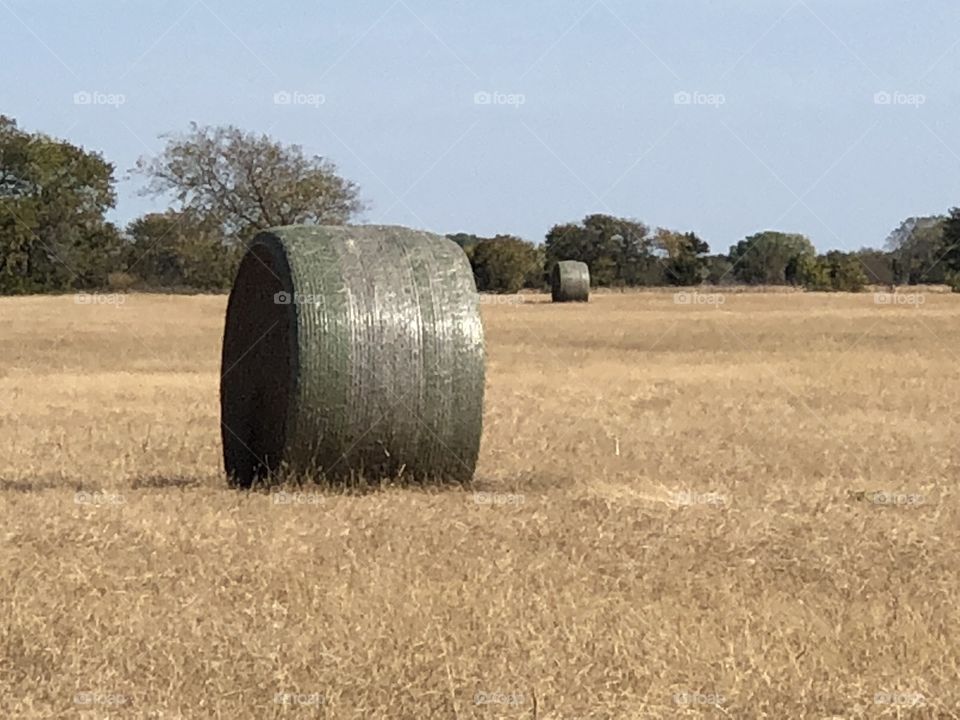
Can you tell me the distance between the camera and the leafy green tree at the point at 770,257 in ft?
314

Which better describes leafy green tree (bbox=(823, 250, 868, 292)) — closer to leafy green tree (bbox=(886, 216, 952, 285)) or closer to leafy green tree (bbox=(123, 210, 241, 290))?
leafy green tree (bbox=(886, 216, 952, 285))

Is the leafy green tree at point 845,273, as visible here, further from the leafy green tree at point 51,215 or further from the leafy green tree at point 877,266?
the leafy green tree at point 51,215

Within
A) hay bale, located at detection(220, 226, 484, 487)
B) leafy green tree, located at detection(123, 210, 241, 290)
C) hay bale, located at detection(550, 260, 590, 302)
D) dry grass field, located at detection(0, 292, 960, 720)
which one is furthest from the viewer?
leafy green tree, located at detection(123, 210, 241, 290)

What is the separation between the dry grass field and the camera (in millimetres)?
5789

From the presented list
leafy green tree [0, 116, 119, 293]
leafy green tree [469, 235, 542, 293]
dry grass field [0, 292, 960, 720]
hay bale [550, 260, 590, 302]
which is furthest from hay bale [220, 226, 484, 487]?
leafy green tree [469, 235, 542, 293]

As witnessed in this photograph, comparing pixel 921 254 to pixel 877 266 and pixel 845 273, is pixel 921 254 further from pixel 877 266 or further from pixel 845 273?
pixel 845 273

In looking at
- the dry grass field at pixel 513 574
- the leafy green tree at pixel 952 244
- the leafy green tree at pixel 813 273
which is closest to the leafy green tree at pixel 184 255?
the leafy green tree at pixel 813 273

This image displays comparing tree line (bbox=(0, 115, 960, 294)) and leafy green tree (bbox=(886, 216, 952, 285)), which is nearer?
tree line (bbox=(0, 115, 960, 294))

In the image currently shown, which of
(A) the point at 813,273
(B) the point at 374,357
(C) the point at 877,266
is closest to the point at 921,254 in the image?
(C) the point at 877,266

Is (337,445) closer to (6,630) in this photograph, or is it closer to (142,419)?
(6,630)

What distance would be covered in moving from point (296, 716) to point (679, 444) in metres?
7.99

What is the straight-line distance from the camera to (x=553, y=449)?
1279cm

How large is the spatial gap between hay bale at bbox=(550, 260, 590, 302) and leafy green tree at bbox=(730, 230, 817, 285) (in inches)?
1568

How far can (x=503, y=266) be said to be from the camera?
81062 mm
